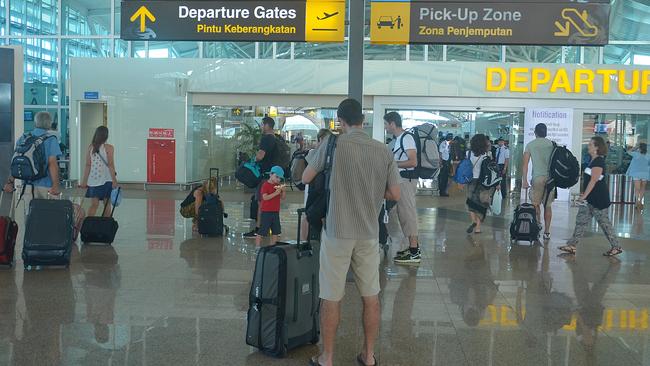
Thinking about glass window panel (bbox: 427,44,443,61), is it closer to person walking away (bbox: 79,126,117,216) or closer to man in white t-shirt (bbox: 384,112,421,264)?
man in white t-shirt (bbox: 384,112,421,264)

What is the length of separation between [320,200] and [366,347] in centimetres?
106

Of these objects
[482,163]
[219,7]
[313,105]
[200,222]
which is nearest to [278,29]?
[219,7]

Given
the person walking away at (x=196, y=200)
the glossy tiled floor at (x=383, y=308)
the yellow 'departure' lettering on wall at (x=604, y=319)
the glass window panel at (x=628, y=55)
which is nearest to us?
the glossy tiled floor at (x=383, y=308)

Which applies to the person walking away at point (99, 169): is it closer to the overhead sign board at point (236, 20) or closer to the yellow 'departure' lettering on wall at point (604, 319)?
the overhead sign board at point (236, 20)

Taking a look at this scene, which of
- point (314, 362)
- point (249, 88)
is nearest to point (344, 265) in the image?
point (314, 362)

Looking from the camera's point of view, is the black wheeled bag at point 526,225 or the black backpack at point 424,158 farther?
the black wheeled bag at point 526,225

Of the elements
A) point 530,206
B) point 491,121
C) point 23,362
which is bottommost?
point 23,362

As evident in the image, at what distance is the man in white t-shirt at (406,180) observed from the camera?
8328 mm

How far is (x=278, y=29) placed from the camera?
935cm

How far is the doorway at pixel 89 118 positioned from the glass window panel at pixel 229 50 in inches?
131

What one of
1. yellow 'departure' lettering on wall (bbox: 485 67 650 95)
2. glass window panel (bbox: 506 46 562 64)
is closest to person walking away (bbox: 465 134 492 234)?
yellow 'departure' lettering on wall (bbox: 485 67 650 95)

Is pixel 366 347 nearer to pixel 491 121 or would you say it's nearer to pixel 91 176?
pixel 91 176

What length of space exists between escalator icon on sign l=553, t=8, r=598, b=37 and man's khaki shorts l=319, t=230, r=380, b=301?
18.9 feet

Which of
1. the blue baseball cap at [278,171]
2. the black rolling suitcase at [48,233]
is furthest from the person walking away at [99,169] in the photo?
the blue baseball cap at [278,171]
